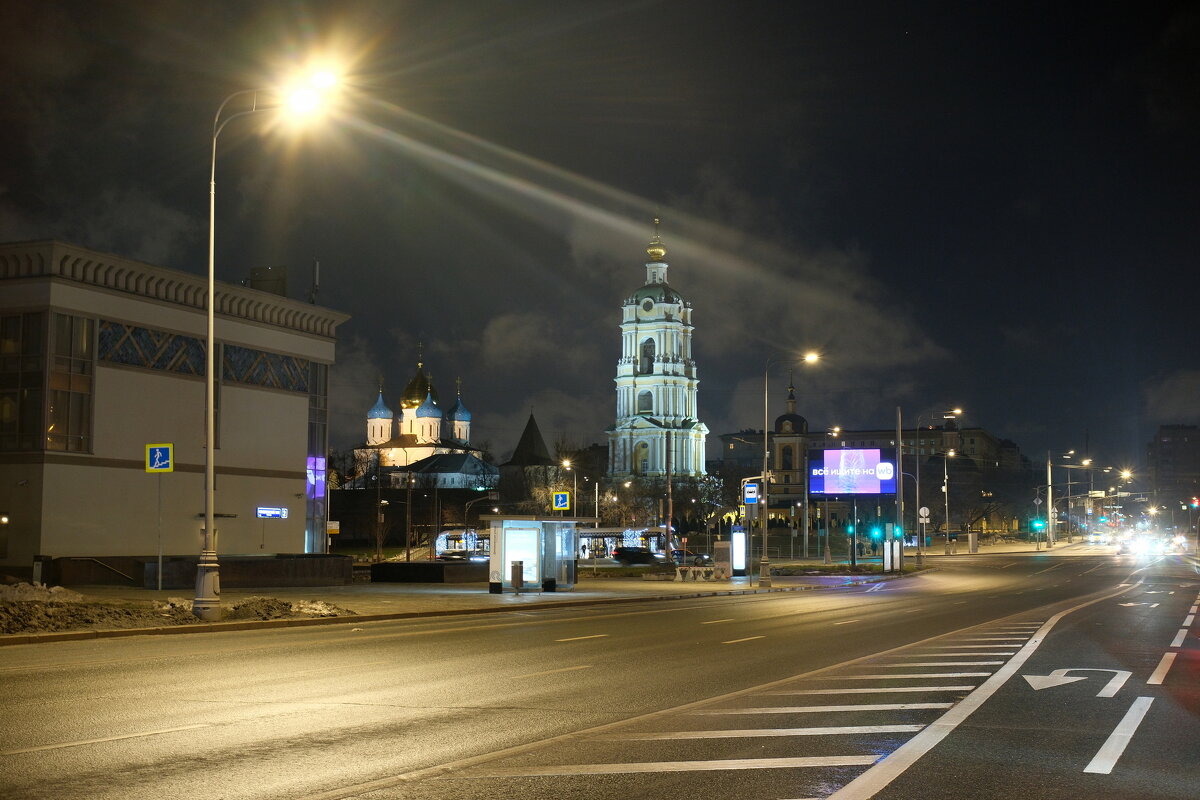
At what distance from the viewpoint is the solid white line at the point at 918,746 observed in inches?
334

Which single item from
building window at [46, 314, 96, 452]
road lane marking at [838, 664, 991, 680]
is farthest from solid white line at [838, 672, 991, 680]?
building window at [46, 314, 96, 452]

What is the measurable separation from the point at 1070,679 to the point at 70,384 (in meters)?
38.8

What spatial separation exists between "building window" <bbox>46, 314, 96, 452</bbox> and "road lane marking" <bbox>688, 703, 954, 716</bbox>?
3730 centimetres

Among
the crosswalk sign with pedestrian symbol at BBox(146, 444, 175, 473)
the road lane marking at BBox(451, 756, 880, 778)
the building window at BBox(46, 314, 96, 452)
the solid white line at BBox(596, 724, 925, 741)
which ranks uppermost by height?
the building window at BBox(46, 314, 96, 452)

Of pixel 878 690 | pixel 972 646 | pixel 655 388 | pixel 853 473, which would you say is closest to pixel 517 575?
pixel 972 646

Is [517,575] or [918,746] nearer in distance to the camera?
[918,746]

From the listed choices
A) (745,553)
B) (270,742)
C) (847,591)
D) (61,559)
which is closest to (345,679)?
(270,742)

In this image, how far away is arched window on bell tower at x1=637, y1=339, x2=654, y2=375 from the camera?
6786 inches

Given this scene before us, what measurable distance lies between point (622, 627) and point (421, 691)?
11.6 m

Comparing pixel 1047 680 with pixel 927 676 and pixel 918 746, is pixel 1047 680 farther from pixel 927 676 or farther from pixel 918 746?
pixel 918 746

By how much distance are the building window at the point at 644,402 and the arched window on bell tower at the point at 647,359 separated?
315 cm

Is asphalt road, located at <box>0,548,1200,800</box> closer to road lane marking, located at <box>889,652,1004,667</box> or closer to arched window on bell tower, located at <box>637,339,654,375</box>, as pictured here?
road lane marking, located at <box>889,652,1004,667</box>

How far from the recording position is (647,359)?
569 ft

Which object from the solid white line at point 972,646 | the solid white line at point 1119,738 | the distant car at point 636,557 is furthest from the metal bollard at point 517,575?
the distant car at point 636,557
